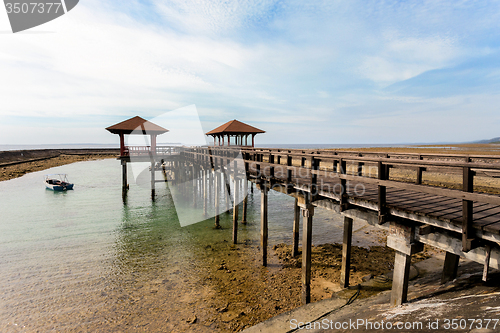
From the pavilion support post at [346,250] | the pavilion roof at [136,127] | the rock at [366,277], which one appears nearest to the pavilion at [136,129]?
the pavilion roof at [136,127]

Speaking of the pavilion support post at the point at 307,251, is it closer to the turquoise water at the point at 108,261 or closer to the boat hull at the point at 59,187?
the turquoise water at the point at 108,261

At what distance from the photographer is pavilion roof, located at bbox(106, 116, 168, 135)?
2233 centimetres

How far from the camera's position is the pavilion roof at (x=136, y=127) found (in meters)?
22.3

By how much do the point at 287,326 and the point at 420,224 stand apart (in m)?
3.73

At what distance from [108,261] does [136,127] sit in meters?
15.8

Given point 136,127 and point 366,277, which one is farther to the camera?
point 136,127

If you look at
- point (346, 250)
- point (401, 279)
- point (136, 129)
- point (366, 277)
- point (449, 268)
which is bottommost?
point (366, 277)

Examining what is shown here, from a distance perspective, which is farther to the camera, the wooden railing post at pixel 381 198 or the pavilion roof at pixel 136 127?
the pavilion roof at pixel 136 127

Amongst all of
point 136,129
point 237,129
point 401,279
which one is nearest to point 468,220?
point 401,279

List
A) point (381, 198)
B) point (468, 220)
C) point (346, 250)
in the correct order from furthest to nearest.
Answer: point (346, 250)
point (381, 198)
point (468, 220)

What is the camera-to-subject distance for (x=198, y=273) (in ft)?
30.3

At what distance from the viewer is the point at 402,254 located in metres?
4.64

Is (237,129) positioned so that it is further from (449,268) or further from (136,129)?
(449,268)

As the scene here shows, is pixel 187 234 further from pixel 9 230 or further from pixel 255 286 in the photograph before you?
pixel 9 230
